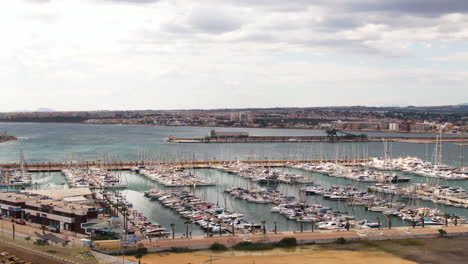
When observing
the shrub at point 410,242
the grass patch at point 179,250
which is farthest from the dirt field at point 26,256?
the shrub at point 410,242

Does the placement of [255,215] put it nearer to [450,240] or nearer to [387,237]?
[387,237]

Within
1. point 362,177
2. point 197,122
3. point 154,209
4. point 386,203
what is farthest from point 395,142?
point 197,122

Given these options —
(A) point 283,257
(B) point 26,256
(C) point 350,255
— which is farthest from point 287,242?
(B) point 26,256

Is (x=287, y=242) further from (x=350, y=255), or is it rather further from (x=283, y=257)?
(x=350, y=255)

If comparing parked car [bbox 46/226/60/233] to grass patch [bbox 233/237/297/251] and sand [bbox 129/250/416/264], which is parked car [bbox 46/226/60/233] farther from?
grass patch [bbox 233/237/297/251]

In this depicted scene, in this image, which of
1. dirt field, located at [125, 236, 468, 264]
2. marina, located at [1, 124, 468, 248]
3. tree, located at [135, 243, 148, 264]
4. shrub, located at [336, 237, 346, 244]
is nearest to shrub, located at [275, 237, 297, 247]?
dirt field, located at [125, 236, 468, 264]

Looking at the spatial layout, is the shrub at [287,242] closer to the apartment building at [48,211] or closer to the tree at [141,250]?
the tree at [141,250]

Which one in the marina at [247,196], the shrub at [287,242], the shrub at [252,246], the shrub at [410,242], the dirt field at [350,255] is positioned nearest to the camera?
the dirt field at [350,255]

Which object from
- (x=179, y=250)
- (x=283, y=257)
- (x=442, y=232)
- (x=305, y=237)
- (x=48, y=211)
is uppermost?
(x=48, y=211)
